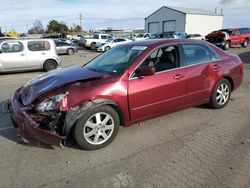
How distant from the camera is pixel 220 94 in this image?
508 centimetres

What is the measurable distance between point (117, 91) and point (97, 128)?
24.1 inches

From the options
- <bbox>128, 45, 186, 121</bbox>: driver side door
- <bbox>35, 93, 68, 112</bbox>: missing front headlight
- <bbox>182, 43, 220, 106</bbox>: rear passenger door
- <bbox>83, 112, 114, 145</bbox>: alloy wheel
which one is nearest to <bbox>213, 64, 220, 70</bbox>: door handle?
<bbox>182, 43, 220, 106</bbox>: rear passenger door

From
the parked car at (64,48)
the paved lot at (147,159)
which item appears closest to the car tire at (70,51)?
the parked car at (64,48)

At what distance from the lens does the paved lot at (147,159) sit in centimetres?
282

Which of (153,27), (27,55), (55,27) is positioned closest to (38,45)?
(27,55)

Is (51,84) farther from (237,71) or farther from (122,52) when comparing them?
(237,71)

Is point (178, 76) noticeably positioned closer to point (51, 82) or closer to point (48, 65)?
point (51, 82)

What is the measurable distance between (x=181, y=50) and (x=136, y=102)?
142cm

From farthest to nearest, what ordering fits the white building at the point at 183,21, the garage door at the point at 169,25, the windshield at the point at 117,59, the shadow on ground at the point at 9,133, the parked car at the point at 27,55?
the garage door at the point at 169,25 → the white building at the point at 183,21 → the parked car at the point at 27,55 → the windshield at the point at 117,59 → the shadow on ground at the point at 9,133

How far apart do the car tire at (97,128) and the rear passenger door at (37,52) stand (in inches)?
336

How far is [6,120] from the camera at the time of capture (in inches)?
186

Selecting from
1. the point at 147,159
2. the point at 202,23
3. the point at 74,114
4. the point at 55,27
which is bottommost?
the point at 147,159

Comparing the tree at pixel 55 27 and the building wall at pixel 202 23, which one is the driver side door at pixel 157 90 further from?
the tree at pixel 55 27

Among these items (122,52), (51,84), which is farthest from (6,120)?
(122,52)
